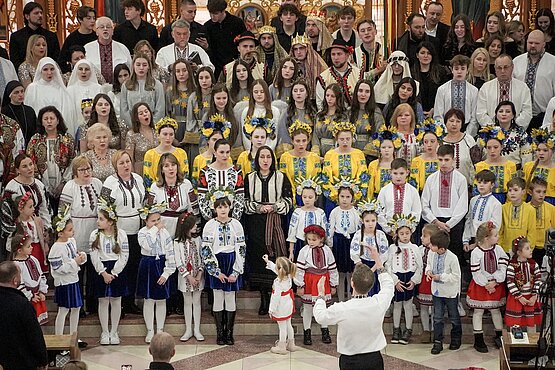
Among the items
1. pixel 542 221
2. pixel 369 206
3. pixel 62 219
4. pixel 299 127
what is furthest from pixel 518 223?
pixel 62 219

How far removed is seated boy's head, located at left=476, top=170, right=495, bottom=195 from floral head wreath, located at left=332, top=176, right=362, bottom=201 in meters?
1.16

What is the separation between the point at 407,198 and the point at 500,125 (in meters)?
1.57

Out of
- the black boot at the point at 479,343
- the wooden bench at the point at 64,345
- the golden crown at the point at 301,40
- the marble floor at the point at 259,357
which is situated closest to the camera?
the wooden bench at the point at 64,345

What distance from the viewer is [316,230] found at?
34.6 feet

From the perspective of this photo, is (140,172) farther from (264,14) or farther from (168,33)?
(264,14)

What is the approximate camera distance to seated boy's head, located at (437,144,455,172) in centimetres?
1090

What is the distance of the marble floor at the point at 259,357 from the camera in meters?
10.1

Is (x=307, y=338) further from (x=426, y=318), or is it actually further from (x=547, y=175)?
(x=547, y=175)

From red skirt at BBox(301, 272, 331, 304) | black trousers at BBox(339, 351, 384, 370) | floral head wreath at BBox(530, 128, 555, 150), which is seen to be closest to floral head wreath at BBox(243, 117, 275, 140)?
red skirt at BBox(301, 272, 331, 304)

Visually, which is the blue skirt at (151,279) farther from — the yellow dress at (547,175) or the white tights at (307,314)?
the yellow dress at (547,175)

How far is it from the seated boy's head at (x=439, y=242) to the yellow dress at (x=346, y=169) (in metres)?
1.03

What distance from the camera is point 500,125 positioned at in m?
11.7

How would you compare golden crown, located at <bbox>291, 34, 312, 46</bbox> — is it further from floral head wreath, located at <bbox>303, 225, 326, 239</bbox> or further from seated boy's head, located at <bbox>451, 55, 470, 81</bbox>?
floral head wreath, located at <bbox>303, 225, 326, 239</bbox>

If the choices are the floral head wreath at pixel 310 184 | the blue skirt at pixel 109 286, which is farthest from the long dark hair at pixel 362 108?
the blue skirt at pixel 109 286
